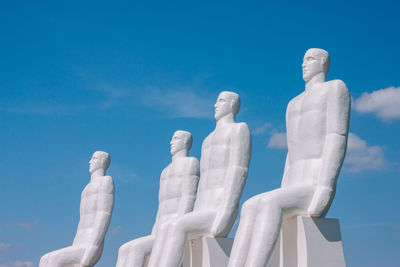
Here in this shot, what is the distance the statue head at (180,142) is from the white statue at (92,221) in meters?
1.86

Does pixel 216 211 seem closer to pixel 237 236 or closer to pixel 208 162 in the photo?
pixel 208 162

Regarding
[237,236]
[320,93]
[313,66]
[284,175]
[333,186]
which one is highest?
[313,66]

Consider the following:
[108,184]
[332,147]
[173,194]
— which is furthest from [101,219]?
[332,147]

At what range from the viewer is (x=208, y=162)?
1113cm

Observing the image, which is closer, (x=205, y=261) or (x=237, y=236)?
(x=237, y=236)

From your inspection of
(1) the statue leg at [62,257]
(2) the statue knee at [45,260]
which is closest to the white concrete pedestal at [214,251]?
(1) the statue leg at [62,257]

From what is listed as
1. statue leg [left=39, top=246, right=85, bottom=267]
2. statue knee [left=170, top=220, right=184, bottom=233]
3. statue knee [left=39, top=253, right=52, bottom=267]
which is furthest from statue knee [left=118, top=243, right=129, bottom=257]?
statue knee [left=170, top=220, right=184, bottom=233]

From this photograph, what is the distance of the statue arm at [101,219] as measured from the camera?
13.4 m

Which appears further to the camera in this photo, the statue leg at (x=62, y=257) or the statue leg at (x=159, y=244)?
the statue leg at (x=62, y=257)

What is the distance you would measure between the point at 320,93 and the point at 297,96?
0.65 meters

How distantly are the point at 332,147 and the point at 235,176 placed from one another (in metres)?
2.09

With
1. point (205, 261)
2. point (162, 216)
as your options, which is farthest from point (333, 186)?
point (162, 216)

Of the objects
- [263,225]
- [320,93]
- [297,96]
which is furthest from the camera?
[297,96]

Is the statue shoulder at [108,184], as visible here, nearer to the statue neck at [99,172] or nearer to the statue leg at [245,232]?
the statue neck at [99,172]
